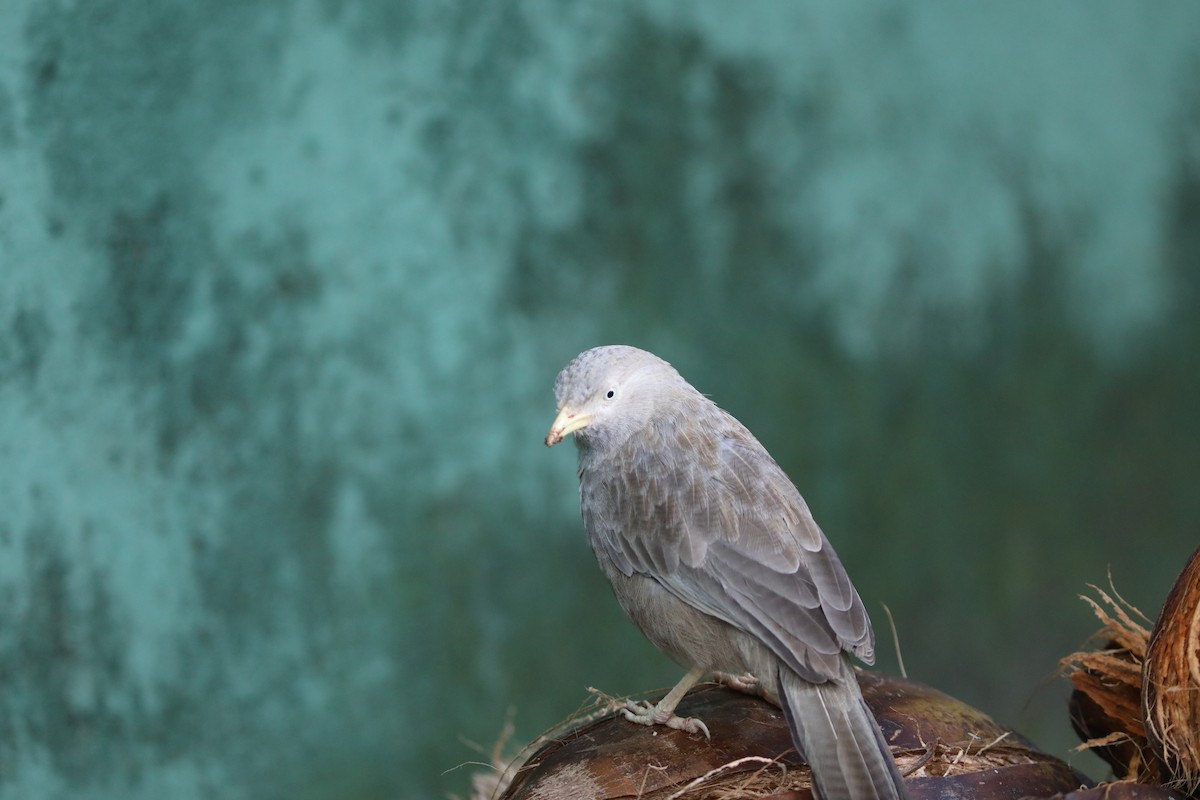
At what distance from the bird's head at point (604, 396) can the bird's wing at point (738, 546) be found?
12cm

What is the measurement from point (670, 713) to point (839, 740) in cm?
56

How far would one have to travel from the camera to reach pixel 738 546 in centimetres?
319

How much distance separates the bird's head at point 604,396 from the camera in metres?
3.55

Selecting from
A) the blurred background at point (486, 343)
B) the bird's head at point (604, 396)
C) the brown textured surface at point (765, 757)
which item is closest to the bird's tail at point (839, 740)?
the brown textured surface at point (765, 757)

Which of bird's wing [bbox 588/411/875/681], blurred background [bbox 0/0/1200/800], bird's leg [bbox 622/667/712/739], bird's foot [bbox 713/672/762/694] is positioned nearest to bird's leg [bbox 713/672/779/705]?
bird's foot [bbox 713/672/762/694]

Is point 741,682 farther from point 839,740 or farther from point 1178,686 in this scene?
point 1178,686

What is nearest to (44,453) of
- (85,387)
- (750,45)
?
(85,387)

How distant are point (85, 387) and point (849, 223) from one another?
13.0 feet

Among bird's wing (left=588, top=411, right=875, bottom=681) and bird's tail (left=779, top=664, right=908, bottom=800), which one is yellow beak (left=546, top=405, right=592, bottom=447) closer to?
bird's wing (left=588, top=411, right=875, bottom=681)

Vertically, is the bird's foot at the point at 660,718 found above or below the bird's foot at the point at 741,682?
above

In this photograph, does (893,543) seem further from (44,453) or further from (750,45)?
(44,453)

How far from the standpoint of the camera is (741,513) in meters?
3.26

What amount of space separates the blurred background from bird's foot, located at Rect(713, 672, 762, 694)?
241 centimetres

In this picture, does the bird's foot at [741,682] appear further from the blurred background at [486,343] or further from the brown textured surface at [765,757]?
the blurred background at [486,343]
